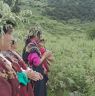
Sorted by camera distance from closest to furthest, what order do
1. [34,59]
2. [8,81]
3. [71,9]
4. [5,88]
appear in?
[5,88] < [8,81] < [34,59] < [71,9]

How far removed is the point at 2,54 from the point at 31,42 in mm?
2637

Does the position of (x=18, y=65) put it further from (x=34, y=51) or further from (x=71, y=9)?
(x=71, y=9)

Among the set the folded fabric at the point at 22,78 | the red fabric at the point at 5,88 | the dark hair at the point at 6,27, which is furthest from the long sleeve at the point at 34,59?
the red fabric at the point at 5,88

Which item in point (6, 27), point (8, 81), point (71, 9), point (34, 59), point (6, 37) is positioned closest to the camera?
point (8, 81)

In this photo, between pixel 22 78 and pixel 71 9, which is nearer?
pixel 22 78

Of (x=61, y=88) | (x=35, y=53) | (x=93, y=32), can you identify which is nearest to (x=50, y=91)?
(x=61, y=88)

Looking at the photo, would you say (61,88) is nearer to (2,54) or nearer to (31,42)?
(31,42)

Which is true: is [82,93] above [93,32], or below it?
above

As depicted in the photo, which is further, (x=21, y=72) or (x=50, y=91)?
(x=50, y=91)

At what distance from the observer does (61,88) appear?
29.4 ft

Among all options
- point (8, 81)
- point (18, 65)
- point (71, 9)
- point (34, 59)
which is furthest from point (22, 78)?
point (71, 9)

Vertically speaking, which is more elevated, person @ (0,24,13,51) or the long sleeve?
person @ (0,24,13,51)

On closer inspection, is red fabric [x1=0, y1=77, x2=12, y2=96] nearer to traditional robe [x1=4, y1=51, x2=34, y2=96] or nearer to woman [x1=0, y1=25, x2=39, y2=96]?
woman [x1=0, y1=25, x2=39, y2=96]

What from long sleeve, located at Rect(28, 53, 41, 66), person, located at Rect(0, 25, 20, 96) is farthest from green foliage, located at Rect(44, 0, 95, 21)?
person, located at Rect(0, 25, 20, 96)
